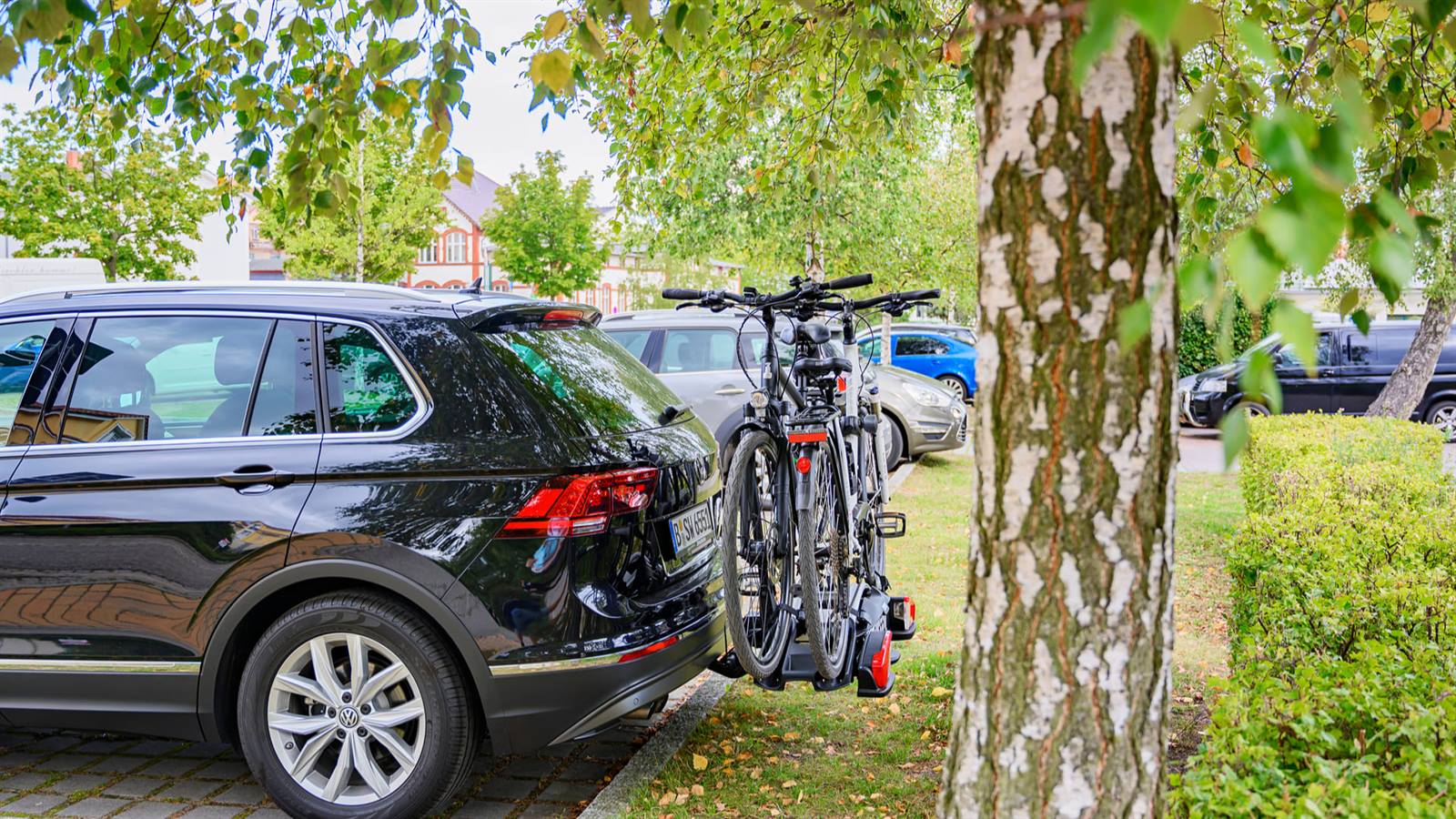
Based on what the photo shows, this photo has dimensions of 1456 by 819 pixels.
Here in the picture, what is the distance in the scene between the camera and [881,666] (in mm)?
4691

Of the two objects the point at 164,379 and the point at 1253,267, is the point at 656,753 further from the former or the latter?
the point at 1253,267

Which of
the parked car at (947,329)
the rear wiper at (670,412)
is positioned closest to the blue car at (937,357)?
the parked car at (947,329)

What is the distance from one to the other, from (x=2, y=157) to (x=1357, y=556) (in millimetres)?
32435

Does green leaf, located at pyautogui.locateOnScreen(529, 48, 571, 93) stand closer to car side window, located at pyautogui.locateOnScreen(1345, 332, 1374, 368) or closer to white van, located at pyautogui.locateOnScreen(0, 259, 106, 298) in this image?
white van, located at pyautogui.locateOnScreen(0, 259, 106, 298)

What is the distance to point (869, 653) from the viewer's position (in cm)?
473

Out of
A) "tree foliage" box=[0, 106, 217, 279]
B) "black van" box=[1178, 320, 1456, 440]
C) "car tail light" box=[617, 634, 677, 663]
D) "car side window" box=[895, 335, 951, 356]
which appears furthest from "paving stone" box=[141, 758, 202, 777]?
"tree foliage" box=[0, 106, 217, 279]

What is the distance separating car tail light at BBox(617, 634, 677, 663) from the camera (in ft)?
12.7

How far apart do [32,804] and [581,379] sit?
241 cm

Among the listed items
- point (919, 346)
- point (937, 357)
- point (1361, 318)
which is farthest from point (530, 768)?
point (919, 346)

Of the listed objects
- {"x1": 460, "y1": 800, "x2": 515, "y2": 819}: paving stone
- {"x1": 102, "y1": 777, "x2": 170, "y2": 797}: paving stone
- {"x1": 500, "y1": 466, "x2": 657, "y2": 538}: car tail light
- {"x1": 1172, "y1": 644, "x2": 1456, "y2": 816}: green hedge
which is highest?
{"x1": 500, "y1": 466, "x2": 657, "y2": 538}: car tail light

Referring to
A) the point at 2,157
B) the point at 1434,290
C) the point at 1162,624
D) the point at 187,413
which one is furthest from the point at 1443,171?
the point at 2,157

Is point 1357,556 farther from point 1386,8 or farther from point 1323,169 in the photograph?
point 1323,169

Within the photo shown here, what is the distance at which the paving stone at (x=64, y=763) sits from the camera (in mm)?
4656

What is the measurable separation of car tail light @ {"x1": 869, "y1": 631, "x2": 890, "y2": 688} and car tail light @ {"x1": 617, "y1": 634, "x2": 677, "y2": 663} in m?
0.97
